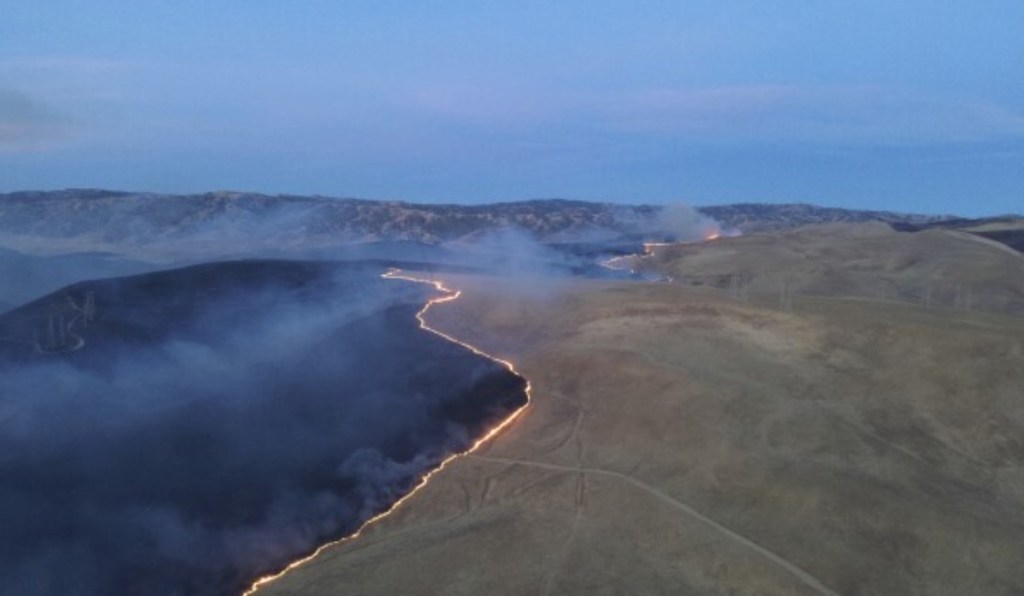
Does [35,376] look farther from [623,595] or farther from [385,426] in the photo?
[623,595]

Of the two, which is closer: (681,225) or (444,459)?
(444,459)

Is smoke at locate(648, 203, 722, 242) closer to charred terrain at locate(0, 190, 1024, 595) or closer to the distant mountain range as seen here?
the distant mountain range

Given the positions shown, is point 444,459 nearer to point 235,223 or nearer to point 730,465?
point 730,465

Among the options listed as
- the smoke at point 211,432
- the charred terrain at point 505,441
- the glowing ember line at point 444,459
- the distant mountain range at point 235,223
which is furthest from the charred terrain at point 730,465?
the distant mountain range at point 235,223

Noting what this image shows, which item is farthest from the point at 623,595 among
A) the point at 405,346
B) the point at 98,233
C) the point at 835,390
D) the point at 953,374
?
the point at 98,233

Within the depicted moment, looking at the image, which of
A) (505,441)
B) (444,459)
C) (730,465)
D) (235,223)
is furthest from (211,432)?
(235,223)

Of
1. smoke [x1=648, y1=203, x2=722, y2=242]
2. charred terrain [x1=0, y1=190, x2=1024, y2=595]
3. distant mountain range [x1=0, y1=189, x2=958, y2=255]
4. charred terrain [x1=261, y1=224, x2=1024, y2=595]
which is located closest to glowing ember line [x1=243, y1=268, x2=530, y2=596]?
charred terrain [x1=0, y1=190, x2=1024, y2=595]
